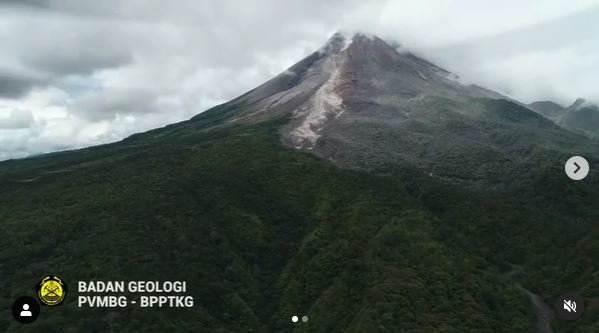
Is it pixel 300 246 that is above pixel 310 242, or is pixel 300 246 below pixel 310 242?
below

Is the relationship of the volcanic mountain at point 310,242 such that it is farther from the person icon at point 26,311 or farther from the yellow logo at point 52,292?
the person icon at point 26,311

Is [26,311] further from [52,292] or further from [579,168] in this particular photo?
[579,168]

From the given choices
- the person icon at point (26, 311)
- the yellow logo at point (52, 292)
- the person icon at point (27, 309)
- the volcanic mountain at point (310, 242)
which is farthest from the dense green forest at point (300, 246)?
the person icon at point (26, 311)

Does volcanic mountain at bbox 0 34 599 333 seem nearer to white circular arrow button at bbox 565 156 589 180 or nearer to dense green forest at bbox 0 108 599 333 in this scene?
dense green forest at bbox 0 108 599 333

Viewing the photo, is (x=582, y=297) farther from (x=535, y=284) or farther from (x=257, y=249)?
(x=257, y=249)

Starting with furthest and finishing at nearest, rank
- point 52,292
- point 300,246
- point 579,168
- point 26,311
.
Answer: point 300,246
point 579,168
point 52,292
point 26,311

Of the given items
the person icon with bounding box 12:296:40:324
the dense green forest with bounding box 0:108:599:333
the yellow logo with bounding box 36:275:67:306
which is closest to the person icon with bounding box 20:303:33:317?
the person icon with bounding box 12:296:40:324

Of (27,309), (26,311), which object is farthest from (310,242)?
(27,309)
